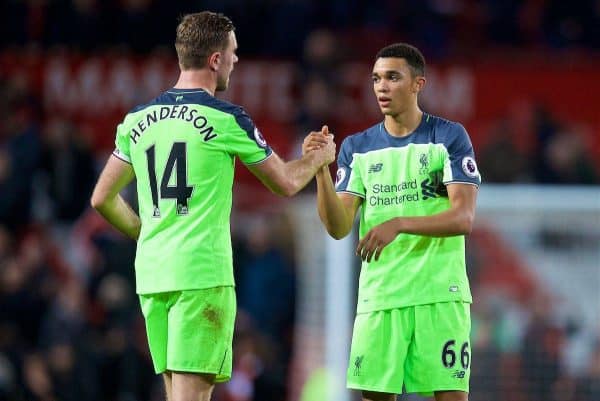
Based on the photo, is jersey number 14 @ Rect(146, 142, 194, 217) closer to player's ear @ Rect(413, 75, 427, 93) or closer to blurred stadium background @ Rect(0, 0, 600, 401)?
player's ear @ Rect(413, 75, 427, 93)

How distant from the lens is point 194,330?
5.41 meters

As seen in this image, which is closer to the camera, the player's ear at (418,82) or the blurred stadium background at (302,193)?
the player's ear at (418,82)

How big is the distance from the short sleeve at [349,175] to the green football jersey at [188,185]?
0.76 meters

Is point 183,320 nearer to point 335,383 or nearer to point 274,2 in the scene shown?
point 335,383

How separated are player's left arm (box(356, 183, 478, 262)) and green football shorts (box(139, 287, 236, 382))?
670 millimetres

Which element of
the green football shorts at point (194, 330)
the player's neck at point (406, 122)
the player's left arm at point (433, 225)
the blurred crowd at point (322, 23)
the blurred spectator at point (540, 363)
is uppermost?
the blurred crowd at point (322, 23)

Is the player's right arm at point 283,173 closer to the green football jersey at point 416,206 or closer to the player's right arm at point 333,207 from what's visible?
the player's right arm at point 333,207

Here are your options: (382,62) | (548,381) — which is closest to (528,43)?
(548,381)

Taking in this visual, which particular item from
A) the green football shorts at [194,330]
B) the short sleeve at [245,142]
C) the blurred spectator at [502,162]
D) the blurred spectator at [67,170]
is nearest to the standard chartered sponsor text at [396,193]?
the short sleeve at [245,142]

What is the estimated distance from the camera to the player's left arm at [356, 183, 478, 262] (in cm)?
568

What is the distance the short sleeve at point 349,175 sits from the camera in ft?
20.4

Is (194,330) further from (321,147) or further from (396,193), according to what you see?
(396,193)

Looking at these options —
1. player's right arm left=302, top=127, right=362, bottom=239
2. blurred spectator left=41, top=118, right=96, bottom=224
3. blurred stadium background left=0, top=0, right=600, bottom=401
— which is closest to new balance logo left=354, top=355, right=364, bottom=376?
player's right arm left=302, top=127, right=362, bottom=239

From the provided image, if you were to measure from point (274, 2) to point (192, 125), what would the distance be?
28.6 ft
